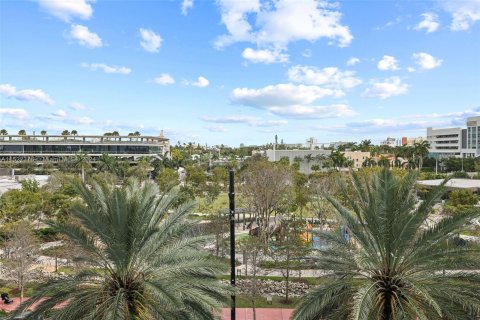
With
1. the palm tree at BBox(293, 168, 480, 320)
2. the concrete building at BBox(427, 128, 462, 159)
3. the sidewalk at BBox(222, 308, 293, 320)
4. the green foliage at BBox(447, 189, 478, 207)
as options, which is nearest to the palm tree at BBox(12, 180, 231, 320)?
the palm tree at BBox(293, 168, 480, 320)

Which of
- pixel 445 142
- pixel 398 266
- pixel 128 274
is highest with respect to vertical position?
pixel 445 142

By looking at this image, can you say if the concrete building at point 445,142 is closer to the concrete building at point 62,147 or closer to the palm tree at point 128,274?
the concrete building at point 62,147

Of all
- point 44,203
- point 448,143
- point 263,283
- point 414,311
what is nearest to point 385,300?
point 414,311

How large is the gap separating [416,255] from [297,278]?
1714cm

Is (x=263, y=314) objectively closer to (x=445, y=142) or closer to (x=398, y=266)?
(x=398, y=266)

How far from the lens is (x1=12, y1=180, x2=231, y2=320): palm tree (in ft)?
30.5

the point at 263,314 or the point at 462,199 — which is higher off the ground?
the point at 462,199

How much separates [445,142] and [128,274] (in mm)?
134580

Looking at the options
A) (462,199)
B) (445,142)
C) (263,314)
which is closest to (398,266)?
(263,314)

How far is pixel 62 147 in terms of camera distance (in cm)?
10325

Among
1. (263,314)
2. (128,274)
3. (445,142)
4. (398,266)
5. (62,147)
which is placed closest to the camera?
(398,266)

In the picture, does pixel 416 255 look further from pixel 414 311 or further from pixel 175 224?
pixel 175 224

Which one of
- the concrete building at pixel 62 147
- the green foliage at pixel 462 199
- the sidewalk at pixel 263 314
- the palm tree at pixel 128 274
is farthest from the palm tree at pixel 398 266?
the concrete building at pixel 62 147

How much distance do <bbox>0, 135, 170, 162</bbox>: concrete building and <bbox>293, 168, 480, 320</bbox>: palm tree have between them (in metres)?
100
